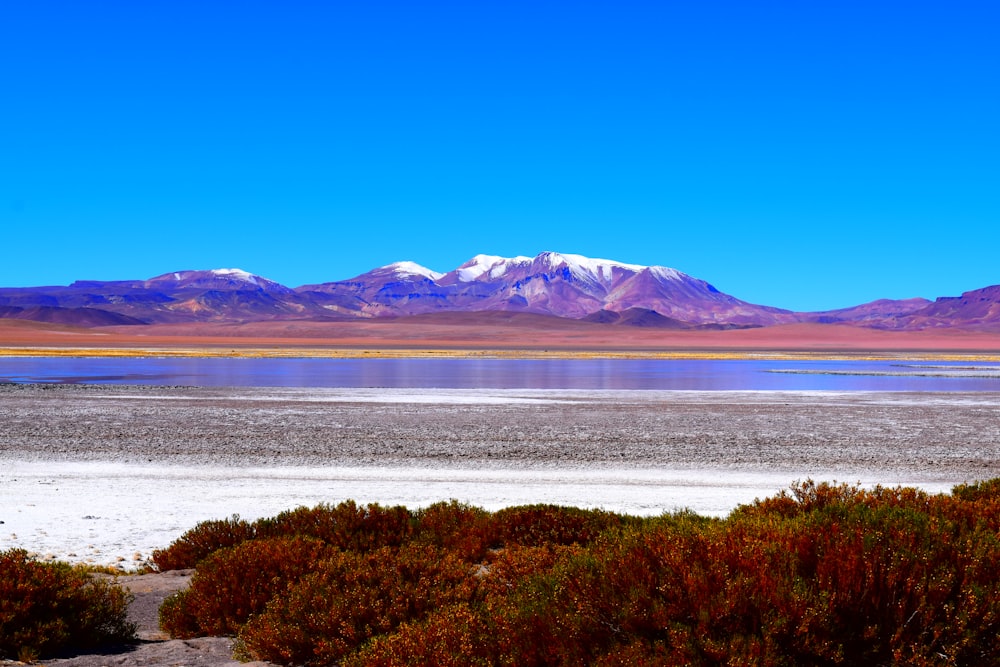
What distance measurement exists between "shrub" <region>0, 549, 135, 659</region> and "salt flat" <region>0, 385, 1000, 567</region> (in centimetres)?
315

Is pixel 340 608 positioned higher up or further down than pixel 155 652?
higher up

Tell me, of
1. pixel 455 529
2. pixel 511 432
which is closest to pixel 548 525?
pixel 455 529

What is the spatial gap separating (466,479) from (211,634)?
8505 mm

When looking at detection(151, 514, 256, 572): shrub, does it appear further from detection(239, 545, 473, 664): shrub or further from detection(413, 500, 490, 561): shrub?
detection(239, 545, 473, 664): shrub

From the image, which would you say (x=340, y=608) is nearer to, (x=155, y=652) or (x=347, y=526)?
(x=155, y=652)

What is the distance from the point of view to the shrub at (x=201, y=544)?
7.74m

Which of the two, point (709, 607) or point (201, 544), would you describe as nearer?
point (709, 607)

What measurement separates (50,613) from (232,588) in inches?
42.1

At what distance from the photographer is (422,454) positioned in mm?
17062

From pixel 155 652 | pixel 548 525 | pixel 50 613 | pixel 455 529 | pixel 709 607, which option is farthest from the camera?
pixel 455 529

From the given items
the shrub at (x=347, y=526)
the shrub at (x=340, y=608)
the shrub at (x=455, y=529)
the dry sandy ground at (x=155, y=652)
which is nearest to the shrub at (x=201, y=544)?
the shrub at (x=347, y=526)

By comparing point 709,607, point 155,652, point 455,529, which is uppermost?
point 709,607

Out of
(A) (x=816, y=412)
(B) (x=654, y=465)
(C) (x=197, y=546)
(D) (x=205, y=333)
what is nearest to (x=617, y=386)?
(A) (x=816, y=412)

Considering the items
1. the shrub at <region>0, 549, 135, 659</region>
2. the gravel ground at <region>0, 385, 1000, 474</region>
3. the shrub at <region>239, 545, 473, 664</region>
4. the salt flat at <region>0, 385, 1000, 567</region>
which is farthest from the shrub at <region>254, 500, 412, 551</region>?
the gravel ground at <region>0, 385, 1000, 474</region>
